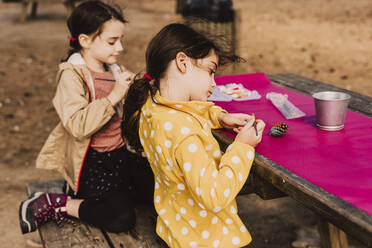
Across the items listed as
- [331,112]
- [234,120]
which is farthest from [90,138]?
[331,112]

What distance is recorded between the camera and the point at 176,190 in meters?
1.71

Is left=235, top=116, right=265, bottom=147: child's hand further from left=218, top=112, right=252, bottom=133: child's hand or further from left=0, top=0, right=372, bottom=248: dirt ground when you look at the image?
left=0, top=0, right=372, bottom=248: dirt ground

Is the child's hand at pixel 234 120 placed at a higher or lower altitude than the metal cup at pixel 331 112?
lower

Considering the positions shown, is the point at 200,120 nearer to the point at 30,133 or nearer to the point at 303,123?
the point at 303,123

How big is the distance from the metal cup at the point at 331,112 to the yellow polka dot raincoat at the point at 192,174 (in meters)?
0.41

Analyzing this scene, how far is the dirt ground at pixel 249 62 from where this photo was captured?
10.3 ft

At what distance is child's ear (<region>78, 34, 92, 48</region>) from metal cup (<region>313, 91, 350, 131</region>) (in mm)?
1300

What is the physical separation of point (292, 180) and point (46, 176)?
2.85 metres

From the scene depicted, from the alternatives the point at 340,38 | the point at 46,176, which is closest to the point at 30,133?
the point at 46,176

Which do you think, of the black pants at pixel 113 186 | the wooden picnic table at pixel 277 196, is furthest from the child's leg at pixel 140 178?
the wooden picnic table at pixel 277 196

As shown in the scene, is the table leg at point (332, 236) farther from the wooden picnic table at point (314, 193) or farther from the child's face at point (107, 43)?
the child's face at point (107, 43)

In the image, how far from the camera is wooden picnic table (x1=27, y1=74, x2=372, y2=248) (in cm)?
122

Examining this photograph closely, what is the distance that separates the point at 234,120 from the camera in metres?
1.89

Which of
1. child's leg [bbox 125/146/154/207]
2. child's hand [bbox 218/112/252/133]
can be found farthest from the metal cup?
child's leg [bbox 125/146/154/207]
